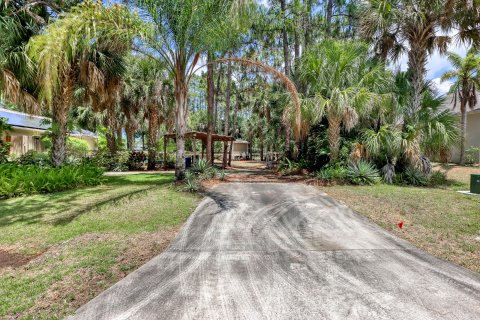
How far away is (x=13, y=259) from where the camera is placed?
4.12m

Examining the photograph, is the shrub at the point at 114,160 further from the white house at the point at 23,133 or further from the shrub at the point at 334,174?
the shrub at the point at 334,174

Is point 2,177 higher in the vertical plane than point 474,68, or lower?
lower

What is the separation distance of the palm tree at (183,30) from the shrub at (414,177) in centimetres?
877

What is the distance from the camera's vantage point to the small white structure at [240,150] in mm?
38031

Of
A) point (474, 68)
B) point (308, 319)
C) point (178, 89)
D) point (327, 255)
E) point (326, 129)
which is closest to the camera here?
point (308, 319)

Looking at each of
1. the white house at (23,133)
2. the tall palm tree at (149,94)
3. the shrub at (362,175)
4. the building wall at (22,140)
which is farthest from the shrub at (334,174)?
the building wall at (22,140)

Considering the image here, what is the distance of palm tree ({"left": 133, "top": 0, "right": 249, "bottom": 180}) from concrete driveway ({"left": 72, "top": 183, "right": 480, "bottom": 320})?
588cm

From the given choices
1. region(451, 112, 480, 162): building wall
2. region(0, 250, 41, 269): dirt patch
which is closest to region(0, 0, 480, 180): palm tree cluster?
region(0, 250, 41, 269): dirt patch

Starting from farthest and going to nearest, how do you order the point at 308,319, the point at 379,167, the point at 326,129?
1. the point at 326,129
2. the point at 379,167
3. the point at 308,319

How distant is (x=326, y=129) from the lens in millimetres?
12352

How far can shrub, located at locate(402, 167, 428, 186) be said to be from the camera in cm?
1041

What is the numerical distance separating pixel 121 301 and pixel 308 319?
79.5 inches

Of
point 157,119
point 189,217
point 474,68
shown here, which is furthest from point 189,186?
point 474,68

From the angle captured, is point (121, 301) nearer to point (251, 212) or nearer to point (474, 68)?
point (251, 212)
